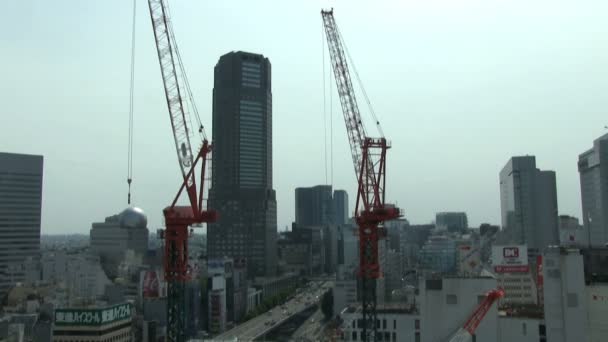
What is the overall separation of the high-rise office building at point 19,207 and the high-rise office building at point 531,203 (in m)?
133

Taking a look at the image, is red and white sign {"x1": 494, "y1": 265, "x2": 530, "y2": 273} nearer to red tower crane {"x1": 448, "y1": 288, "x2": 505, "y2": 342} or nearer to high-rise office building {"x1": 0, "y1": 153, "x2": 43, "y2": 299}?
red tower crane {"x1": 448, "y1": 288, "x2": 505, "y2": 342}

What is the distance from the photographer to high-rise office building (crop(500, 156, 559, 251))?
159m

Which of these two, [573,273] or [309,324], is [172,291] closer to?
[573,273]

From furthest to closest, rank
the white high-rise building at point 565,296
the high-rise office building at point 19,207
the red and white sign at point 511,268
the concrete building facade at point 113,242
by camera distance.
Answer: the concrete building facade at point 113,242
the high-rise office building at point 19,207
the red and white sign at point 511,268
the white high-rise building at point 565,296

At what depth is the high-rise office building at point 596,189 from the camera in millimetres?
141375

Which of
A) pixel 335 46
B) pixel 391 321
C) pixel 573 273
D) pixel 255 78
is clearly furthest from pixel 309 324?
pixel 255 78

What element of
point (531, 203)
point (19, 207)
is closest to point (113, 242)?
point (19, 207)

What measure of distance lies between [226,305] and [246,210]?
191 ft

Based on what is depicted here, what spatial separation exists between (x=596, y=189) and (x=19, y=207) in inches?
6035

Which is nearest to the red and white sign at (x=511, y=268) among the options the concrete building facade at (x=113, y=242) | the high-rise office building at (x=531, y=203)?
the high-rise office building at (x=531, y=203)

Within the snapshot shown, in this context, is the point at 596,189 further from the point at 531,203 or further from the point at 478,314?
the point at 478,314

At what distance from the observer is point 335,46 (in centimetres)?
5678

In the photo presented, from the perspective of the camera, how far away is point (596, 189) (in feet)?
487

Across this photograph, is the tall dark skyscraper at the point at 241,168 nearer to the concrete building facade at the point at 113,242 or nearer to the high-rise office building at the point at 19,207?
the concrete building facade at the point at 113,242
